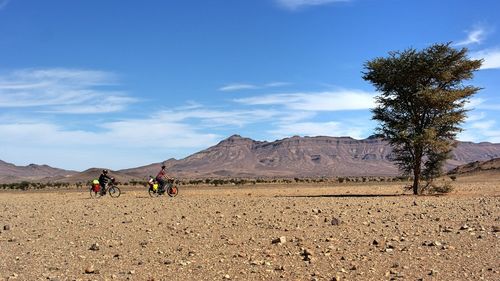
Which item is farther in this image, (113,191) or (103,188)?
(113,191)

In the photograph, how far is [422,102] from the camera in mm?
29891

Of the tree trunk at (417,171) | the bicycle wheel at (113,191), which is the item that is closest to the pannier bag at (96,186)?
the bicycle wheel at (113,191)

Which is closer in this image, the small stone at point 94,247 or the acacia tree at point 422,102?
the small stone at point 94,247

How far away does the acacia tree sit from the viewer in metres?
29.9

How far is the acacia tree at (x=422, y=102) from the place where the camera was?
98.0 feet

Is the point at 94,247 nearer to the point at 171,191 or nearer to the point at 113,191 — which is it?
the point at 171,191

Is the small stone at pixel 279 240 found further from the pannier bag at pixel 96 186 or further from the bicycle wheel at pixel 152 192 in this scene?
the pannier bag at pixel 96 186

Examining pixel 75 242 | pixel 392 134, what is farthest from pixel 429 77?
pixel 75 242

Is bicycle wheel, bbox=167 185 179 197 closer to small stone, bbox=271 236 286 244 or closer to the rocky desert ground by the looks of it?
the rocky desert ground

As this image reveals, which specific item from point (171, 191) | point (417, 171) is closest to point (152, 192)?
point (171, 191)

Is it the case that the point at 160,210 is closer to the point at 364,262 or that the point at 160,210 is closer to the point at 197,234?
the point at 197,234

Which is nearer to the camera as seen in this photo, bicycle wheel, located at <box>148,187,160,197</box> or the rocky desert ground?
the rocky desert ground

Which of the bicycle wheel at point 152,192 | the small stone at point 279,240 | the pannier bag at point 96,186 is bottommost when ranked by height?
the small stone at point 279,240

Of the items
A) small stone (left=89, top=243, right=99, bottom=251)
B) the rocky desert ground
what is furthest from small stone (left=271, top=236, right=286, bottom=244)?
small stone (left=89, top=243, right=99, bottom=251)
